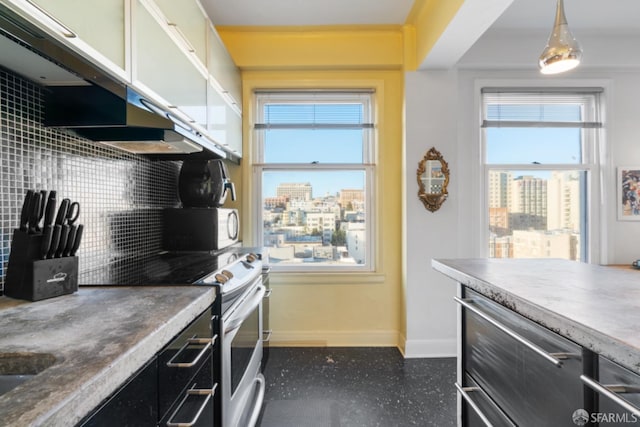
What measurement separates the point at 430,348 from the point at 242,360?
1646 mm

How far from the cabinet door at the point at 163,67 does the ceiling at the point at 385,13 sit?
2.86ft

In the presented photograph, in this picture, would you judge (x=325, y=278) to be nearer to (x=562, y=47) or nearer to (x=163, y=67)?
(x=163, y=67)

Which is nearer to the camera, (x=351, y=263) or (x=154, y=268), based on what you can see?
(x=154, y=268)

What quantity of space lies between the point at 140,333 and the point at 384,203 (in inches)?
85.8

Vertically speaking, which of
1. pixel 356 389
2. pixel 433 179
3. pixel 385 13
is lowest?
pixel 356 389

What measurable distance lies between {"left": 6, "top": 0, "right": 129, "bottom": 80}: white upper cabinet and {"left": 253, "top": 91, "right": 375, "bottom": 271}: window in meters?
1.60

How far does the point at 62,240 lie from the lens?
998 mm

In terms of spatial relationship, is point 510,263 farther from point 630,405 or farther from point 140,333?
point 140,333

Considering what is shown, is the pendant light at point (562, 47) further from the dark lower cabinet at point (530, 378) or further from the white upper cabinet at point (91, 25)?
the white upper cabinet at point (91, 25)

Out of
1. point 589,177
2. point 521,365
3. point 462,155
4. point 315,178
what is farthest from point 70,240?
point 589,177

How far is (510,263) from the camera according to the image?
4.60ft

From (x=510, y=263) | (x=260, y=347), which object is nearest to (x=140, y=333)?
(x=260, y=347)

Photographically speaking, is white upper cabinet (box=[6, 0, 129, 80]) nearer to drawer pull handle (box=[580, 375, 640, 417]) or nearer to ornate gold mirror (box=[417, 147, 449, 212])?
drawer pull handle (box=[580, 375, 640, 417])

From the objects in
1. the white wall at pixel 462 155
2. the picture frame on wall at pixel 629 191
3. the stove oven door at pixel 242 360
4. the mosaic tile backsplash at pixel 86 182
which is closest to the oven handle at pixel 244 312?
the stove oven door at pixel 242 360
